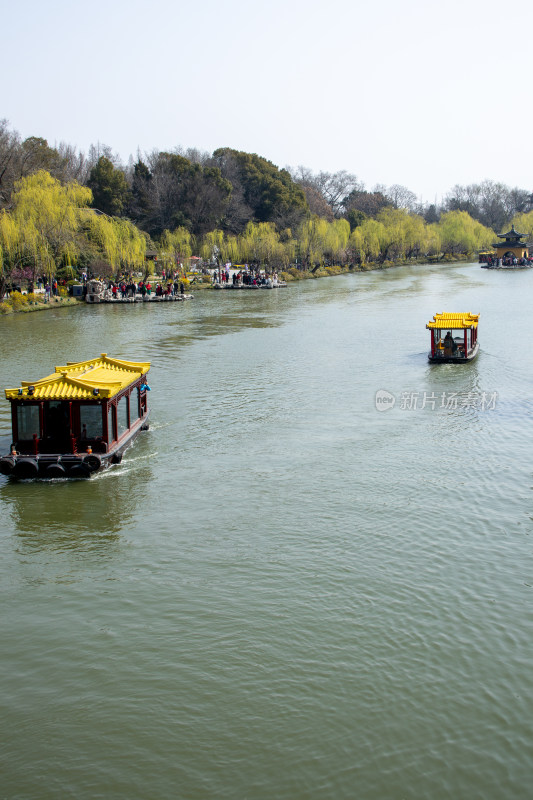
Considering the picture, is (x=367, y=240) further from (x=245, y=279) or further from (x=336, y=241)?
(x=245, y=279)

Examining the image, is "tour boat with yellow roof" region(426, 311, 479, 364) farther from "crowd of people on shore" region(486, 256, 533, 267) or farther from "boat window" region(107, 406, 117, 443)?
"crowd of people on shore" region(486, 256, 533, 267)

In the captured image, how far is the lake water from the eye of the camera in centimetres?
802

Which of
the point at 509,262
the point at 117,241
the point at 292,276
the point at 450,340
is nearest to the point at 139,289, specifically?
the point at 117,241

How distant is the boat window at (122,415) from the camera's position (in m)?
17.2

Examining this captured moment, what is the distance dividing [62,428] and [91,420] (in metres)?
0.61

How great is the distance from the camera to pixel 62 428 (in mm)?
15906

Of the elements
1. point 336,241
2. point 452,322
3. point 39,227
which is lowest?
point 452,322

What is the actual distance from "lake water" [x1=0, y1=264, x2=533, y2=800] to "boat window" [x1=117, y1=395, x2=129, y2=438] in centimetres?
74

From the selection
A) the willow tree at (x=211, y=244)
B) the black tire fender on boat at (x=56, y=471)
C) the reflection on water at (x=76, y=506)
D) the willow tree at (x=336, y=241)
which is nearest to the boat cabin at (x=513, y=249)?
the willow tree at (x=336, y=241)

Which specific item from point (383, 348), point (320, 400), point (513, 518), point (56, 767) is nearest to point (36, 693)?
point (56, 767)

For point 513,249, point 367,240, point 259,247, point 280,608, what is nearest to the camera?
point 280,608

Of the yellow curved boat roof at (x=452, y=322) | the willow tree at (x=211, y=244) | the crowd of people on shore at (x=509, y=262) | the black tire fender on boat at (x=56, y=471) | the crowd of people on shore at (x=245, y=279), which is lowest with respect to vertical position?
the black tire fender on boat at (x=56, y=471)

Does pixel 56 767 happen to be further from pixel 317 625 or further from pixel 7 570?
pixel 7 570

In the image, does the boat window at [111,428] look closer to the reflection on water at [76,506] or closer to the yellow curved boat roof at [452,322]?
the reflection on water at [76,506]
